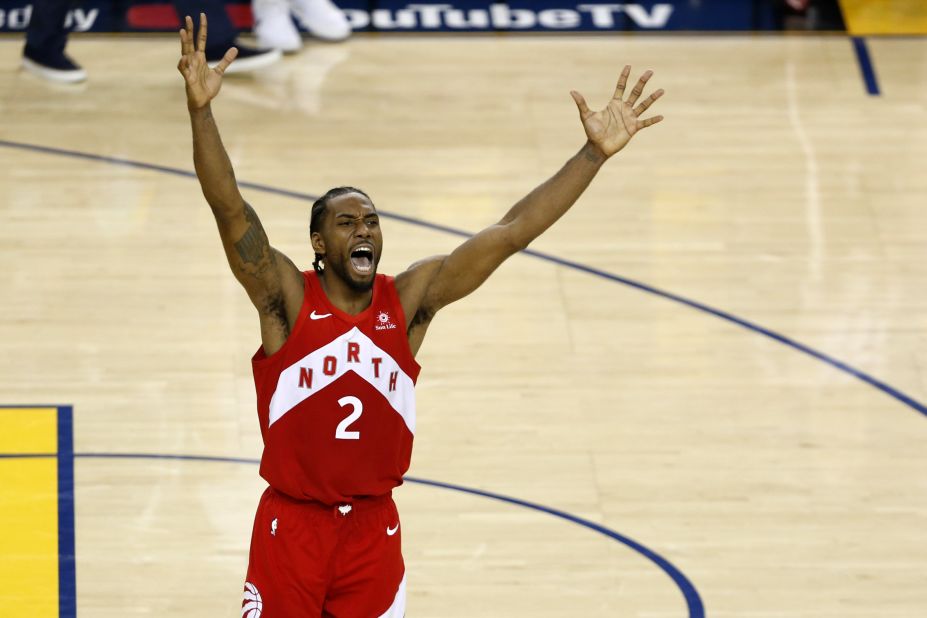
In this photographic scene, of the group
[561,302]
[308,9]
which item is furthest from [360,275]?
[308,9]

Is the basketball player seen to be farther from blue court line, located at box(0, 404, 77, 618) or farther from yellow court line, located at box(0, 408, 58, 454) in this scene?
yellow court line, located at box(0, 408, 58, 454)

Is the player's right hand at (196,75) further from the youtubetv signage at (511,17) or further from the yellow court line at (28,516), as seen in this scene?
the youtubetv signage at (511,17)

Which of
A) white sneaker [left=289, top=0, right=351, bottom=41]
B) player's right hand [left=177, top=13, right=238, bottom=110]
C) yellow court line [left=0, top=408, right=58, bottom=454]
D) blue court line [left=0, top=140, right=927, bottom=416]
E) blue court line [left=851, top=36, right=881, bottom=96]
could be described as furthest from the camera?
white sneaker [left=289, top=0, right=351, bottom=41]

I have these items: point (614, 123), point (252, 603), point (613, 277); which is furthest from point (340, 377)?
point (613, 277)

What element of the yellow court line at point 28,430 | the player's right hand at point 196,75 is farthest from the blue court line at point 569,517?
the player's right hand at point 196,75

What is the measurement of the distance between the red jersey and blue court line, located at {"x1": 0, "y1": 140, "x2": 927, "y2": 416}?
388cm

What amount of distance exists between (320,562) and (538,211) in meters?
1.26

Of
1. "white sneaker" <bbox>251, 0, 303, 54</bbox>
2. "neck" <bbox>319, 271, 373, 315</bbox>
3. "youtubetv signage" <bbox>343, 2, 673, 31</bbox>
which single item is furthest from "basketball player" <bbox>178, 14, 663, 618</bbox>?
"youtubetv signage" <bbox>343, 2, 673, 31</bbox>

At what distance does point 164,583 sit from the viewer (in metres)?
6.94

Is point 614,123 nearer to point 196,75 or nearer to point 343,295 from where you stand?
point 343,295

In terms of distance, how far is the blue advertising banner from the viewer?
12.8 metres

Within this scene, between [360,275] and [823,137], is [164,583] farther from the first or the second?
[823,137]

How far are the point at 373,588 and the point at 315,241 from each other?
1.08 meters

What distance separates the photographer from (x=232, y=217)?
512 cm
